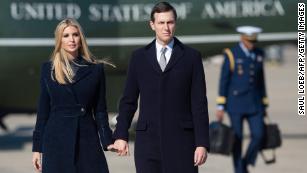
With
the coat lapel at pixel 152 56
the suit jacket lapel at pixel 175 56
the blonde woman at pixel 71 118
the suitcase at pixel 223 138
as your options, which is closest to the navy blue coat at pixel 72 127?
the blonde woman at pixel 71 118

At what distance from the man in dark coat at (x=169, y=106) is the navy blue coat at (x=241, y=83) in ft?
13.8

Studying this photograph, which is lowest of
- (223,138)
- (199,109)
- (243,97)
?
(223,138)

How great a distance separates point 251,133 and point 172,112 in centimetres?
433

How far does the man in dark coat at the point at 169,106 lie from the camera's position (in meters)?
5.62

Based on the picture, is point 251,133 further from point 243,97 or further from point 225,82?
point 225,82

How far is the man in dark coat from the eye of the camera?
5.62 meters

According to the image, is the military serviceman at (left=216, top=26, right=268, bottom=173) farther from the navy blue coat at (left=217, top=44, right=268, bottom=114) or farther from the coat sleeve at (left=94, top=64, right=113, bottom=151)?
the coat sleeve at (left=94, top=64, right=113, bottom=151)

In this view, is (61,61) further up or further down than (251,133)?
further up

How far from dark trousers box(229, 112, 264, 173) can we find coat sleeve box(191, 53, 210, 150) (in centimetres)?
420

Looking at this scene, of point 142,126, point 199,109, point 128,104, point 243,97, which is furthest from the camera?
point 243,97

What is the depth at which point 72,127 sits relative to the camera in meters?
5.87

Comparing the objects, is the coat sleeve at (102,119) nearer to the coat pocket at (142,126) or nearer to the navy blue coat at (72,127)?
the navy blue coat at (72,127)

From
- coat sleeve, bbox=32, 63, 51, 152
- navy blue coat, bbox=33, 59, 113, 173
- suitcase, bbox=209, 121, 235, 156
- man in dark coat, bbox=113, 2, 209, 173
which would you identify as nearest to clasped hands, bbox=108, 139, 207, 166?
man in dark coat, bbox=113, 2, 209, 173

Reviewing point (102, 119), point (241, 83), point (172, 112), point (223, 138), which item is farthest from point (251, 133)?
point (172, 112)
